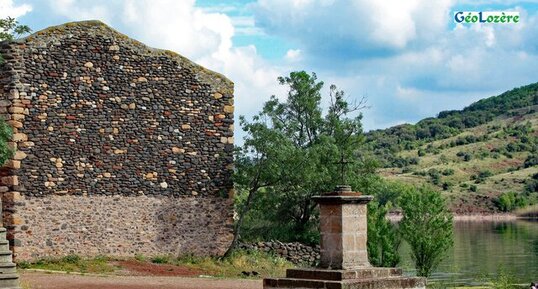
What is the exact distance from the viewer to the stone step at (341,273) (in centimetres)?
1872

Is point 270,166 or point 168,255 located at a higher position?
point 270,166

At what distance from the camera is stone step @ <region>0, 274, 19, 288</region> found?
19928mm

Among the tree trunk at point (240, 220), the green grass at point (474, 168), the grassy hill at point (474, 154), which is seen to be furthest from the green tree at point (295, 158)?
the green grass at point (474, 168)

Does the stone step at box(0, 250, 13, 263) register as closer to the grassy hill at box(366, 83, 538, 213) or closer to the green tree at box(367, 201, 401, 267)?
the green tree at box(367, 201, 401, 267)

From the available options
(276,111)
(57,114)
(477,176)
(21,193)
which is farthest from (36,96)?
(477,176)

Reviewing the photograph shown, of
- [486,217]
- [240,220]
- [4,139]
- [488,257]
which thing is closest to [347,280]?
[4,139]

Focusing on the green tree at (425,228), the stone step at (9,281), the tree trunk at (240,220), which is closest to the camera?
the stone step at (9,281)

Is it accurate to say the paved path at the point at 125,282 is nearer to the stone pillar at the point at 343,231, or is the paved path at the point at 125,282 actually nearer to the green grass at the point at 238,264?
the green grass at the point at 238,264

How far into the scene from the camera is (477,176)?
116 m

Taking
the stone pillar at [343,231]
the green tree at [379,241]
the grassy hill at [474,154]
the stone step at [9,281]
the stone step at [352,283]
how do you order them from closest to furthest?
the stone step at [352,283]
the stone pillar at [343,231]
the stone step at [9,281]
the green tree at [379,241]
the grassy hill at [474,154]

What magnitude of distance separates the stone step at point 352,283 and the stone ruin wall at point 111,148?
12.0m

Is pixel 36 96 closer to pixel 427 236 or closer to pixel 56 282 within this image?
pixel 56 282

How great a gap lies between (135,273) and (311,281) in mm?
11323

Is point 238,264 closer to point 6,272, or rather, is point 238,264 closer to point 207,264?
point 207,264
